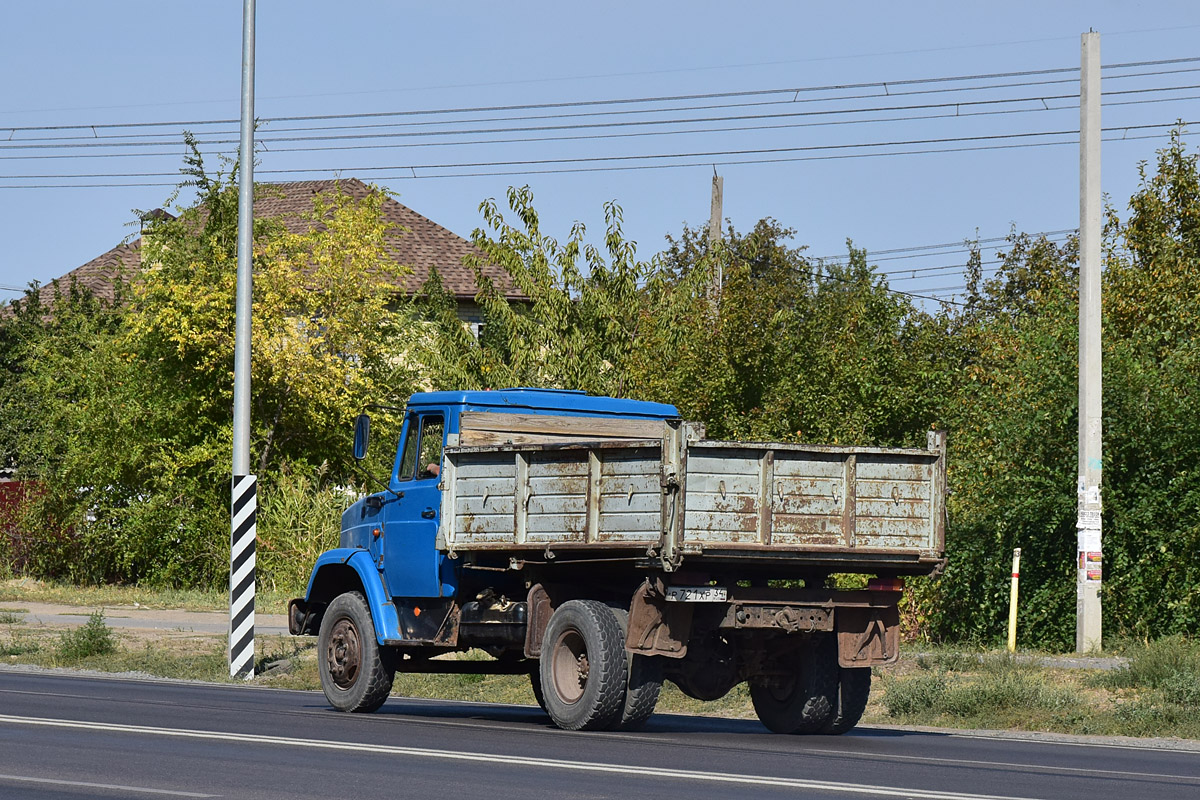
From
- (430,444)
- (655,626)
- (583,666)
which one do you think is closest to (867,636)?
(655,626)

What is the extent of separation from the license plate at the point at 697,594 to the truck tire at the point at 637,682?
22.9 inches

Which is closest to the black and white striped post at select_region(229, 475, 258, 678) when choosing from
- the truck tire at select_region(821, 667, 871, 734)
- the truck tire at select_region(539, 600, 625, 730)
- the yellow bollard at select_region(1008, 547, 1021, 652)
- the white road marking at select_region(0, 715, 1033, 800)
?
the white road marking at select_region(0, 715, 1033, 800)

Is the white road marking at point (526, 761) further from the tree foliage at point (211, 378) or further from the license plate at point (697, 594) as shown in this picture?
the tree foliage at point (211, 378)

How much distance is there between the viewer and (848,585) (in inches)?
844

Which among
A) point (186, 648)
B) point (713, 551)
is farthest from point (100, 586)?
point (713, 551)

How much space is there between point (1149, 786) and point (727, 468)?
3.70m

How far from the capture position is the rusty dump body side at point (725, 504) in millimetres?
12516

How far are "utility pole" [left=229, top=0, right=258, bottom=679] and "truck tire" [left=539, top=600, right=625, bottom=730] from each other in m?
7.29

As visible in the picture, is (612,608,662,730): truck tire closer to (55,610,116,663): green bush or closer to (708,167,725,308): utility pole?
(55,610,116,663): green bush

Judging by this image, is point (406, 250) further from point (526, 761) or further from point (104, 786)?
point (104, 786)

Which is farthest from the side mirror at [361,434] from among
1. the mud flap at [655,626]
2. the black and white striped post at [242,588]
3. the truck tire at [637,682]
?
the black and white striped post at [242,588]

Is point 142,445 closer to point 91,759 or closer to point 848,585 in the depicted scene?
point 848,585

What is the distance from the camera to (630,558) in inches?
507

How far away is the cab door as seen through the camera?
14656 mm
